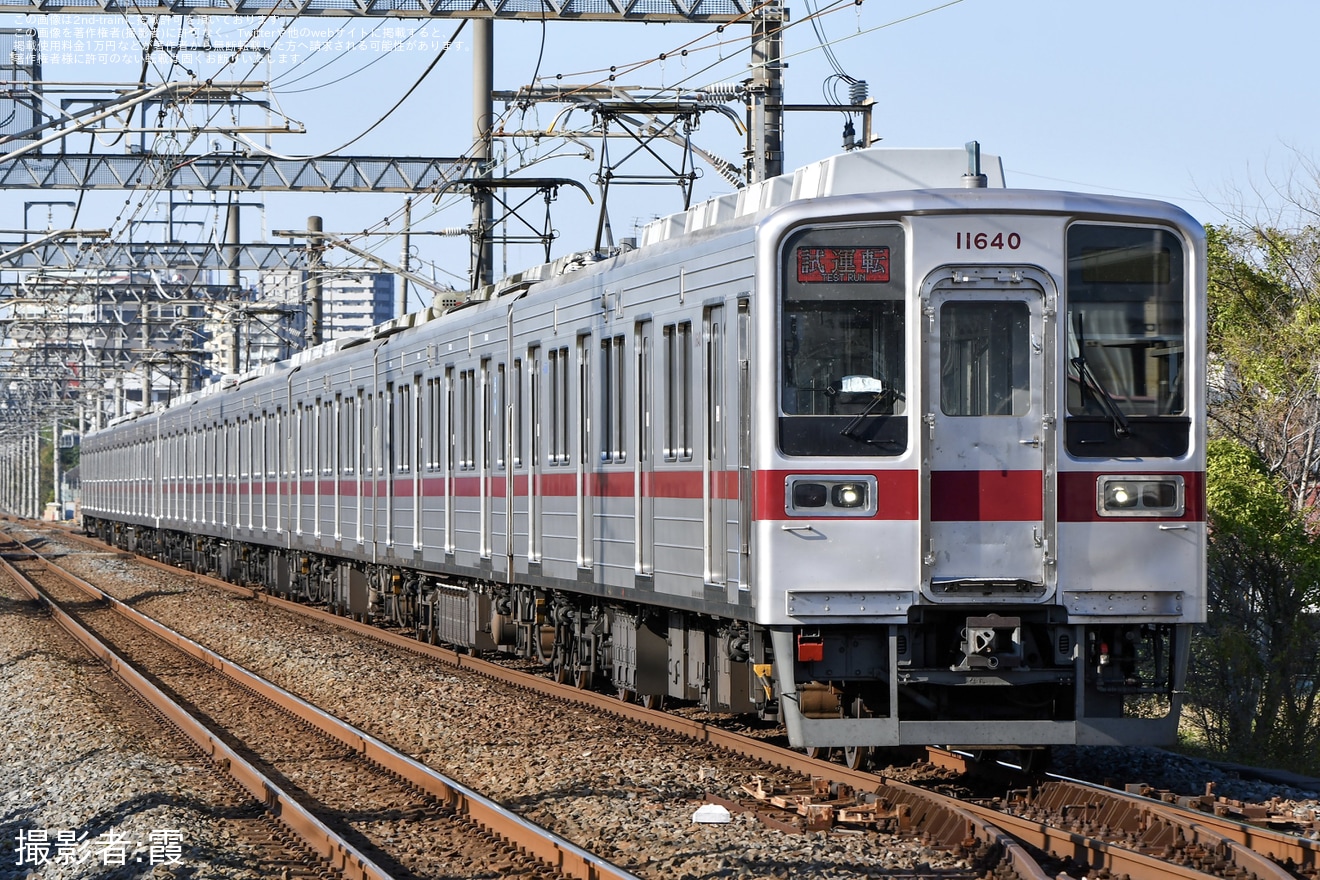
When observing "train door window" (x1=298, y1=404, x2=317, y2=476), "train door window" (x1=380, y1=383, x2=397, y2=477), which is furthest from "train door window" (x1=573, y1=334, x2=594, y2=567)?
"train door window" (x1=298, y1=404, x2=317, y2=476)

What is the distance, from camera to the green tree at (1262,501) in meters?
18.4

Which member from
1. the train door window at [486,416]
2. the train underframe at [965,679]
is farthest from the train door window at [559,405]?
the train underframe at [965,679]

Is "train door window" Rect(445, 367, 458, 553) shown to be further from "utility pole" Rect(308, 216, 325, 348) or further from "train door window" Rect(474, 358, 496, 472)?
"utility pole" Rect(308, 216, 325, 348)

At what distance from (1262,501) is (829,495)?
36.6 ft

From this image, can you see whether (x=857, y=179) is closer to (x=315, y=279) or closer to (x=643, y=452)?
(x=643, y=452)

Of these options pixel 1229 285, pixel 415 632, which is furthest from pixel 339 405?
pixel 1229 285

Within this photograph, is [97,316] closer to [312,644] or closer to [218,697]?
[312,644]

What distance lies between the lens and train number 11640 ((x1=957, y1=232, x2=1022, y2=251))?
29.0 feet

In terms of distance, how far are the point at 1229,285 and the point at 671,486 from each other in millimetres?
12826

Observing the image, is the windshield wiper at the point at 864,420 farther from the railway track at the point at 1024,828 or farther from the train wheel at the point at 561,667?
the train wheel at the point at 561,667

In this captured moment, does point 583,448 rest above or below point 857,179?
below

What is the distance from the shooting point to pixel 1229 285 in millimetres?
21312

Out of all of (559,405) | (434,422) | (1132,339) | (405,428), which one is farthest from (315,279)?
(1132,339)

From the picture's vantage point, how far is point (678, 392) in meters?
10.5
